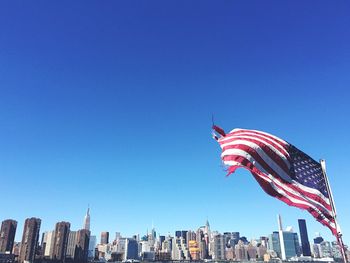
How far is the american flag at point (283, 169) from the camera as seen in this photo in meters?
19.5

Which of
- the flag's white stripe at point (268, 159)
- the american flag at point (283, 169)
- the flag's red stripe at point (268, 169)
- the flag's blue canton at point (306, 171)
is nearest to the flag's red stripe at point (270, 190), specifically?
the american flag at point (283, 169)

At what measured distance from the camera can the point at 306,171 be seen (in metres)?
20.6

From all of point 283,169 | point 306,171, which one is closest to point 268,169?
point 283,169

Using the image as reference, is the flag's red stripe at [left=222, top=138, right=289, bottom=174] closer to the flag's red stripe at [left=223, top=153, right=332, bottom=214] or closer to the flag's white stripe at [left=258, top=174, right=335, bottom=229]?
the flag's red stripe at [left=223, top=153, right=332, bottom=214]

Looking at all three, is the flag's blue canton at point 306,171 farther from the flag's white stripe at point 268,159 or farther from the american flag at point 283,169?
the flag's white stripe at point 268,159

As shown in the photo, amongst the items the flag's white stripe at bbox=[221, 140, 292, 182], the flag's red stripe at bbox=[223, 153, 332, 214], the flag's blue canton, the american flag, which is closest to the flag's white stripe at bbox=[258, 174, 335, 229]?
the american flag

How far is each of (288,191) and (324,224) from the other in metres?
2.65

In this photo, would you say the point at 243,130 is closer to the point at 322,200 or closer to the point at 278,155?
the point at 278,155

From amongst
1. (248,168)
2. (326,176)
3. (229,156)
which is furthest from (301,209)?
(229,156)

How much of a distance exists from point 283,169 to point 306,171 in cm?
149

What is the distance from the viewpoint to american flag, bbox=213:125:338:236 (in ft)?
63.9

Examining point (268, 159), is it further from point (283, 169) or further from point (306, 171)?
point (306, 171)

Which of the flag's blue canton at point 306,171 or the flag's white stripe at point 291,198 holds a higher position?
the flag's blue canton at point 306,171

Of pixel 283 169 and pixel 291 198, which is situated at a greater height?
pixel 283 169
